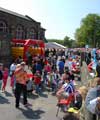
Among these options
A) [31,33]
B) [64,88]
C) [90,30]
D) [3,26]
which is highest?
[90,30]

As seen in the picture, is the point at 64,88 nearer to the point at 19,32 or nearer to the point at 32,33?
the point at 19,32

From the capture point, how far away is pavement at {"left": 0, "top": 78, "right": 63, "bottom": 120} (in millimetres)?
11384

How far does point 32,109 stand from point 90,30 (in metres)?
95.9

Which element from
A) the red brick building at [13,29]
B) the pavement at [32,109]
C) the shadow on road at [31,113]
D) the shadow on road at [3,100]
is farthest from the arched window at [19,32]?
the shadow on road at [31,113]

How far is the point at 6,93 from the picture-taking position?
1599 centimetres

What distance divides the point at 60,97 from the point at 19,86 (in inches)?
78.5

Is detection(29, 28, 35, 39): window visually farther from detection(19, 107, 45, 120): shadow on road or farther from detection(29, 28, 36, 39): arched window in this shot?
detection(19, 107, 45, 120): shadow on road

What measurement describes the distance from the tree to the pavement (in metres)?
92.7

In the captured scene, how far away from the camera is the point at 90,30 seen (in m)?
107

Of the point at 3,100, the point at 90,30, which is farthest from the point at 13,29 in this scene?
the point at 90,30

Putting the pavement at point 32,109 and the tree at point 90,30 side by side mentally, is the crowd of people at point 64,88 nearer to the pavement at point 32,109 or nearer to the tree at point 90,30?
the pavement at point 32,109

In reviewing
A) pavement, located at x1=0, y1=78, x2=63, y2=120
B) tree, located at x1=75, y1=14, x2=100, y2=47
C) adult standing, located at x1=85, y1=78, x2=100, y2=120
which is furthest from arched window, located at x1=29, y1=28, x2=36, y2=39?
adult standing, located at x1=85, y1=78, x2=100, y2=120

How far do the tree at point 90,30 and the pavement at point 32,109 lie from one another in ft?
304

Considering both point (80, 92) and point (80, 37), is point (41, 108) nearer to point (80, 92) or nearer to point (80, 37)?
point (80, 92)
